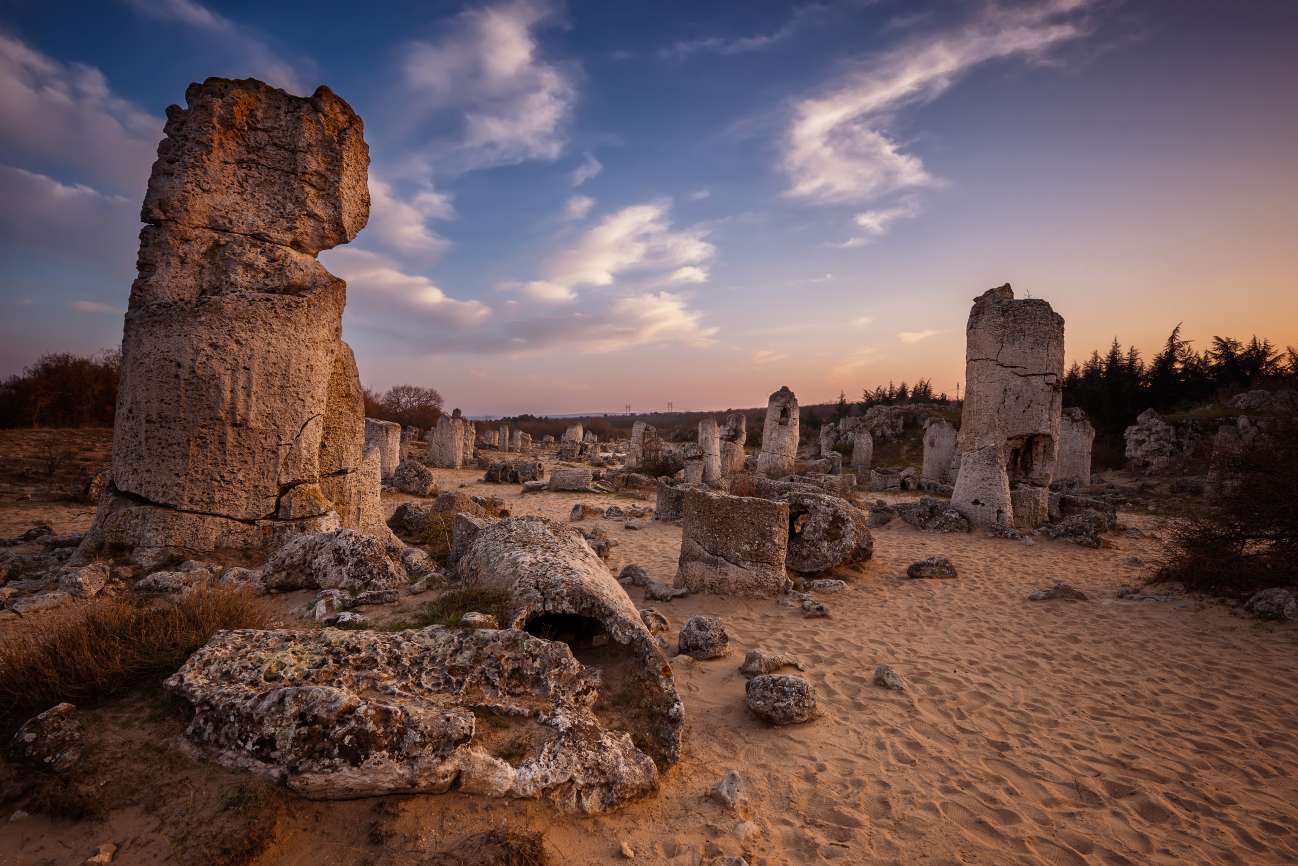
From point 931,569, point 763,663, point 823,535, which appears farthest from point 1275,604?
point 763,663

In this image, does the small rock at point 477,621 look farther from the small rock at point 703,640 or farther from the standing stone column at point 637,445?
the standing stone column at point 637,445

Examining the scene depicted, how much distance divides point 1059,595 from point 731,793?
6382mm

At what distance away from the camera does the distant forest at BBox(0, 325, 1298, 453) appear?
16359 mm

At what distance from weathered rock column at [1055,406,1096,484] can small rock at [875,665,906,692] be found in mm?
18469

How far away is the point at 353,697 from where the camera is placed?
2314mm

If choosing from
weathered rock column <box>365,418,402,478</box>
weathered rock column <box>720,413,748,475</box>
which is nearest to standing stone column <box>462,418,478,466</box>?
weathered rock column <box>365,418,402,478</box>

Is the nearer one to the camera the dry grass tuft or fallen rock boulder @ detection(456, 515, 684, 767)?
the dry grass tuft

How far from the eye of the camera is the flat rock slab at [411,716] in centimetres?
218

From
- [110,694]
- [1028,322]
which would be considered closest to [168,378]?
[110,694]

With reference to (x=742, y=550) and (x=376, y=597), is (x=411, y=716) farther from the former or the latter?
(x=742, y=550)

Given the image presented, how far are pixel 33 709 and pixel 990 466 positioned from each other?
13.5 metres

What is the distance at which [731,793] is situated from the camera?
9.43 ft

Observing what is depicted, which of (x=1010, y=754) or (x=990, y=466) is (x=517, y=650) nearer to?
(x=1010, y=754)

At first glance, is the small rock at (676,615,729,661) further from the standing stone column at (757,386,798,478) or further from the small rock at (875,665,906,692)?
the standing stone column at (757,386,798,478)
